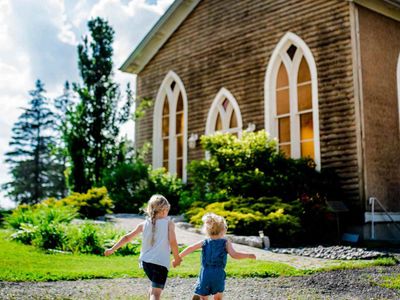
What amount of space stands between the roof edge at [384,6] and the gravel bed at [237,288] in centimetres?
840

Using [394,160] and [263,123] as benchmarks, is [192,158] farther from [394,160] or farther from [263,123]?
[394,160]

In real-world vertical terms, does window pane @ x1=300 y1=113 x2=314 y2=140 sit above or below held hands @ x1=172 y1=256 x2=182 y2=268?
above

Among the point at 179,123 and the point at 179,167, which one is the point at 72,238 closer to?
the point at 179,167

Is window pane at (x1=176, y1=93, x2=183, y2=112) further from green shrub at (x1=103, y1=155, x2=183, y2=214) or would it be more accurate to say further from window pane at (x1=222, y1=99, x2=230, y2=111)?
green shrub at (x1=103, y1=155, x2=183, y2=214)

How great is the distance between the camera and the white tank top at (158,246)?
436 centimetres

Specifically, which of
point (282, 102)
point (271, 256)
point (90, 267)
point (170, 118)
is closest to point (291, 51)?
point (282, 102)

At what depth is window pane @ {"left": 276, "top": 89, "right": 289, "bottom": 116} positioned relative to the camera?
14.1m

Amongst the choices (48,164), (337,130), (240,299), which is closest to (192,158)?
(337,130)

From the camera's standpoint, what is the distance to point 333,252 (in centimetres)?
884

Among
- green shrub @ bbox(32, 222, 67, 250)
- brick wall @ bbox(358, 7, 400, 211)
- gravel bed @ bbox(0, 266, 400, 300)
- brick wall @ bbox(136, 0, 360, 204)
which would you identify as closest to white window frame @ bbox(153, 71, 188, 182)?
brick wall @ bbox(136, 0, 360, 204)

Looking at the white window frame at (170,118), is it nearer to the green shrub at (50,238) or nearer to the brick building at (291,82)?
the brick building at (291,82)

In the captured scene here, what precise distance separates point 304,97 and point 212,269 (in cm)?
1006

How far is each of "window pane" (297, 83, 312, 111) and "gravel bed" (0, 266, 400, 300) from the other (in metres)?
7.68

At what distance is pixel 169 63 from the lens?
18.0 meters
